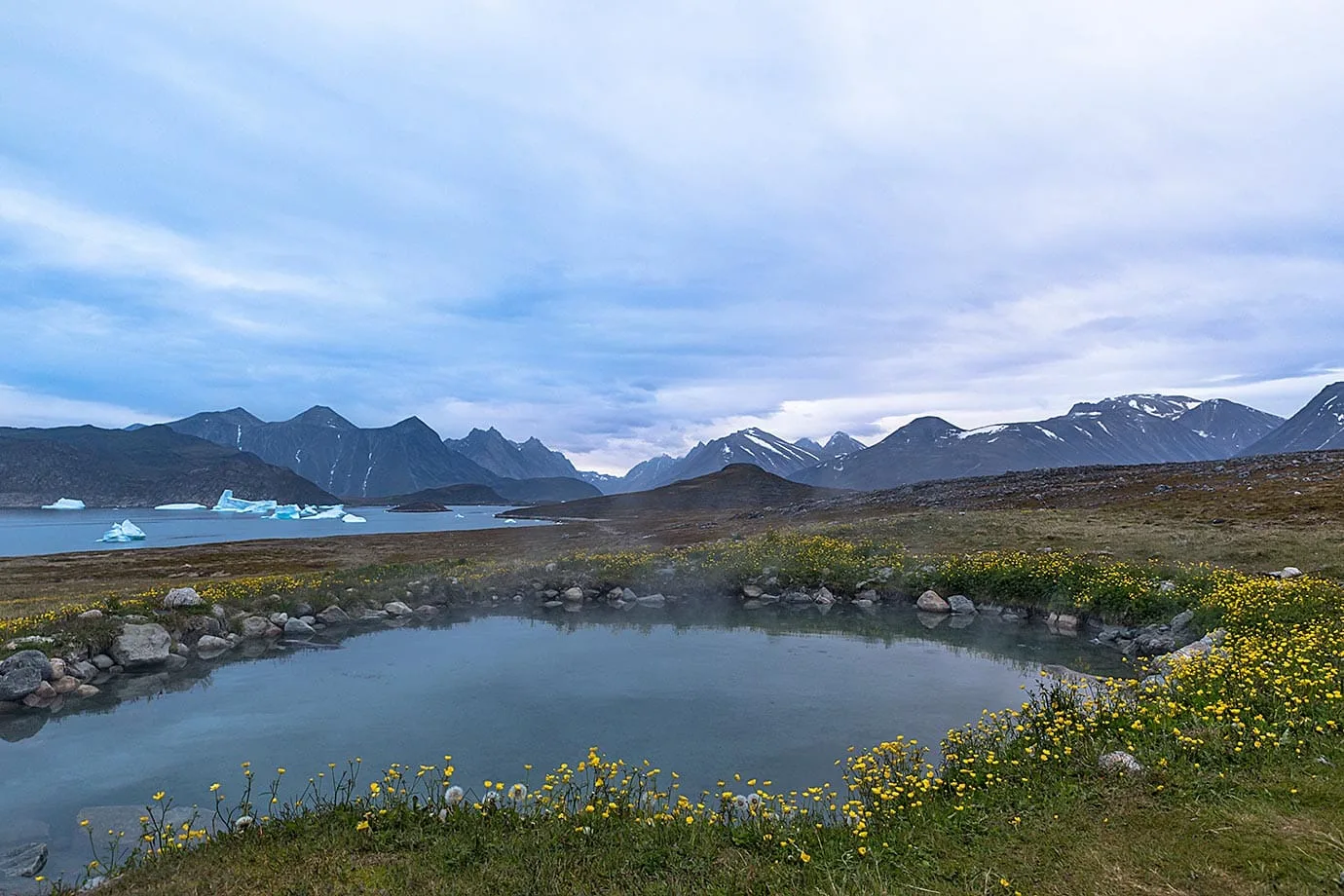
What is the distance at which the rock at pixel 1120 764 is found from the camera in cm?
948

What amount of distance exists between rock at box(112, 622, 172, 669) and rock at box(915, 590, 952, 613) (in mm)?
31537

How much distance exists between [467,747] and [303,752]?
381 centimetres

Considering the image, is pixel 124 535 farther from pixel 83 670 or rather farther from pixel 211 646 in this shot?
pixel 83 670

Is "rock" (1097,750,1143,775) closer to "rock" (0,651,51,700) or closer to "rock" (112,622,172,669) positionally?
"rock" (0,651,51,700)

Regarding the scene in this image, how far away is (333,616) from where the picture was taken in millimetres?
30484

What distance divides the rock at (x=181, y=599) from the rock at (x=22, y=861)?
1869 centimetres

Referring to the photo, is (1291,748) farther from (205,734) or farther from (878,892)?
(205,734)

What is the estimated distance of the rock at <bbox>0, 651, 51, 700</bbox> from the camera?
1919 cm

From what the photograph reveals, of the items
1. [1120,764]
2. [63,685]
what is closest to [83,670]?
[63,685]

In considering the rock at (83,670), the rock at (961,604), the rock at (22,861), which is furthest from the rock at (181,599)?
the rock at (961,604)

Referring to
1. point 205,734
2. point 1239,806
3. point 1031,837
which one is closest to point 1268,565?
point 1239,806

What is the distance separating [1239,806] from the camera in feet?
26.6

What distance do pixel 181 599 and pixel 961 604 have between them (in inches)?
1355

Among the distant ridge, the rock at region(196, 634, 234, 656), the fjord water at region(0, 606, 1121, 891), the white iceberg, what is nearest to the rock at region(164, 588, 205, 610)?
the rock at region(196, 634, 234, 656)
